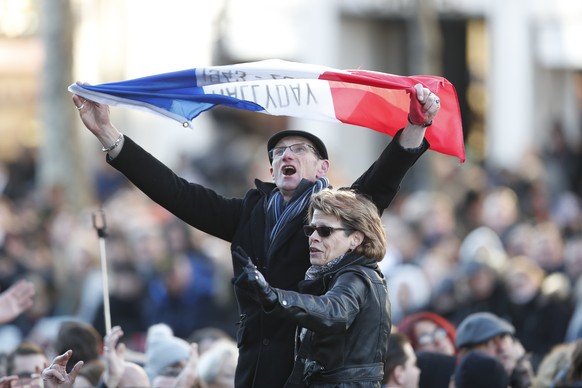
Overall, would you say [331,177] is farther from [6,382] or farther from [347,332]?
[347,332]

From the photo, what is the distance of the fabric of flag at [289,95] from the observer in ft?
24.7

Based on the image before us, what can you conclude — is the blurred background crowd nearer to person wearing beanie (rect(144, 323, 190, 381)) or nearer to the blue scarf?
person wearing beanie (rect(144, 323, 190, 381))

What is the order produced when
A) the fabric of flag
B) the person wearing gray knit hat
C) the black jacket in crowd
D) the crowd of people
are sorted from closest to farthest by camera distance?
the black jacket in crowd, the crowd of people, the fabric of flag, the person wearing gray knit hat

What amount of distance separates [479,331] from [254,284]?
3.27 metres

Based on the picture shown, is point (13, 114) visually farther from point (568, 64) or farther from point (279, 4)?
point (568, 64)

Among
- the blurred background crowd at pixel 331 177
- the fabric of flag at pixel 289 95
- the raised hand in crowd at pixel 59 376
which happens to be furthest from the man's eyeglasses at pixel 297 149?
the blurred background crowd at pixel 331 177

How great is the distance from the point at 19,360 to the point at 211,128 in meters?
22.0

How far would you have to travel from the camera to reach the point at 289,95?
788cm

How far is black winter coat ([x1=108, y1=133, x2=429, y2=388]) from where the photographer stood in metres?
6.99

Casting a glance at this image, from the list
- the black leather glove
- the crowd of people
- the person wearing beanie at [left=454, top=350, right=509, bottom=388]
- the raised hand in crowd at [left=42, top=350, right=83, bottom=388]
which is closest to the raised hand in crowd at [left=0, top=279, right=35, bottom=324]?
the crowd of people

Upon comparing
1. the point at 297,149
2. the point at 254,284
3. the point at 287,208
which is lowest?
the point at 254,284

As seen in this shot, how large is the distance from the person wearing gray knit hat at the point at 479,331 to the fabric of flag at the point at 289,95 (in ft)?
5.44

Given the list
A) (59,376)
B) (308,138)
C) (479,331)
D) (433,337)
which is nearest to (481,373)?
(479,331)

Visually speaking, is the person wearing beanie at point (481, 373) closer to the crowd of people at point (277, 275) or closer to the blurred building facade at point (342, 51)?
the crowd of people at point (277, 275)
